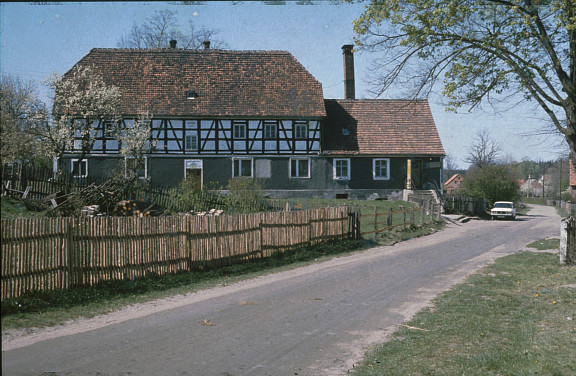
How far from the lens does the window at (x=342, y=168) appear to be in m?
37.8

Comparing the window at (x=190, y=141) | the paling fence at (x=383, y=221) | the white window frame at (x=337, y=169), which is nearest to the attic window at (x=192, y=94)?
the window at (x=190, y=141)

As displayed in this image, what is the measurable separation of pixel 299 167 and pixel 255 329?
1138 inches

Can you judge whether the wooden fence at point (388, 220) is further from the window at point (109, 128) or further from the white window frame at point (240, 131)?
the window at point (109, 128)

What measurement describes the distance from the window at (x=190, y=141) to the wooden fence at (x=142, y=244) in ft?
58.4

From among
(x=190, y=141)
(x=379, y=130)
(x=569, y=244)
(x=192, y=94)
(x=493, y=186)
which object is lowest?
(x=569, y=244)

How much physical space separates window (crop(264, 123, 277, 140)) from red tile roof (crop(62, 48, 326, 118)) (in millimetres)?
950

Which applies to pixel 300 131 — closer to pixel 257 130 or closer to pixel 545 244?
pixel 257 130

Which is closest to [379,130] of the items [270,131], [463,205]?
[463,205]

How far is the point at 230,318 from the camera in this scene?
9.30m

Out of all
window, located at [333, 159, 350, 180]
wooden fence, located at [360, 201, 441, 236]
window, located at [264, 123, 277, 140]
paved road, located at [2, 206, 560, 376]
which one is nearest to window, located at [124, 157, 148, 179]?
window, located at [264, 123, 277, 140]

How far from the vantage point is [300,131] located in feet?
120

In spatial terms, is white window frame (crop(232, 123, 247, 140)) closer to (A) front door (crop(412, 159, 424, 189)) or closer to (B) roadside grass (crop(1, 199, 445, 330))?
(A) front door (crop(412, 159, 424, 189))

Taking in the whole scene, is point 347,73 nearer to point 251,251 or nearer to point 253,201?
point 253,201

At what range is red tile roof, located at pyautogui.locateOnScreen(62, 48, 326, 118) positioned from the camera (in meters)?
34.4
